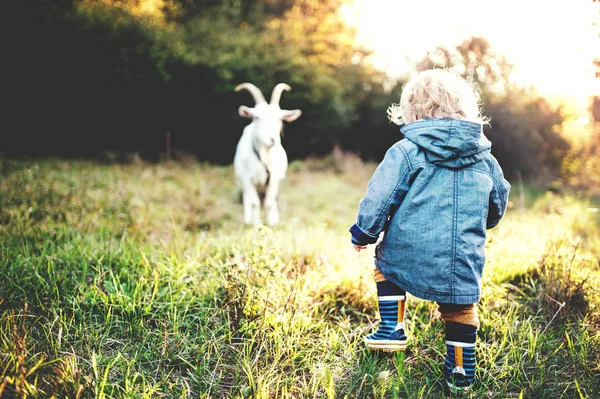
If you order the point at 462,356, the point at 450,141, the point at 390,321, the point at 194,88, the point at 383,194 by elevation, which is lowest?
the point at 462,356

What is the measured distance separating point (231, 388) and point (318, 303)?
0.85 m

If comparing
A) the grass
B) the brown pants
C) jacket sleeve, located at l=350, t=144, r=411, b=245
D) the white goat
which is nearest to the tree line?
the white goat

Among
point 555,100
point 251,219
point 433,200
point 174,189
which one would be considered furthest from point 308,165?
point 433,200

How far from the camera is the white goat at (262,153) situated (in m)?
4.84

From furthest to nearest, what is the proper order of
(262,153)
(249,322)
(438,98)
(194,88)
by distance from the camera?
(194,88) < (262,153) < (249,322) < (438,98)

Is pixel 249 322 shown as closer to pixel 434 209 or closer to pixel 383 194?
pixel 383 194

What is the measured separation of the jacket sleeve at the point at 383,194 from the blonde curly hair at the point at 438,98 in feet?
1.06

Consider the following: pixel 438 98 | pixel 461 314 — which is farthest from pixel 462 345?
pixel 438 98

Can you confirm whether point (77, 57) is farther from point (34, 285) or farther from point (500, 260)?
point (500, 260)

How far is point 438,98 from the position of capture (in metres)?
2.26

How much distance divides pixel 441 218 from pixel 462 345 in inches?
26.6

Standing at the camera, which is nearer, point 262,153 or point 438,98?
point 438,98

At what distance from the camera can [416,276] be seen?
7.00 ft

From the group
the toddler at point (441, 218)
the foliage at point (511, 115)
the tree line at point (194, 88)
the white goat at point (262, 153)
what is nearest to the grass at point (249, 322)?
the toddler at point (441, 218)
